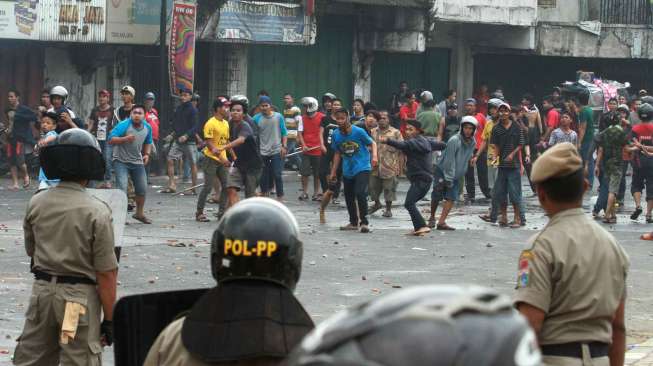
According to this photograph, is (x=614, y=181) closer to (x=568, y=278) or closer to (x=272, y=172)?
(x=272, y=172)

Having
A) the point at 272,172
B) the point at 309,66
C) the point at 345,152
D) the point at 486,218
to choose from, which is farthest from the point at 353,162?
the point at 309,66

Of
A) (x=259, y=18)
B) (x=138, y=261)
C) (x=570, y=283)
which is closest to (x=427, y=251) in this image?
(x=138, y=261)

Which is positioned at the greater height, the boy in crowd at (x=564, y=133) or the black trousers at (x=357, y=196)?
the boy in crowd at (x=564, y=133)

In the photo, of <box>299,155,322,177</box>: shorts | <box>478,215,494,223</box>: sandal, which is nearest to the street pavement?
<box>478,215,494,223</box>: sandal

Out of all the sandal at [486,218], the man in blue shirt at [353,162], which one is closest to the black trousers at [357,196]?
the man in blue shirt at [353,162]

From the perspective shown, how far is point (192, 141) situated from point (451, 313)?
1990 cm

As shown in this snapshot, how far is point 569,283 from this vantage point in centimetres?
437

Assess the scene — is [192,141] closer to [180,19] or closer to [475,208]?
[180,19]

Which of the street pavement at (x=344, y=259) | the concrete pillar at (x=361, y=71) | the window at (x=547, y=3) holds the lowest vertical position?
the street pavement at (x=344, y=259)

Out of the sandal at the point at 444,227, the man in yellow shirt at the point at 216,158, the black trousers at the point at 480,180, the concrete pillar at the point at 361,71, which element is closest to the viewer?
the man in yellow shirt at the point at 216,158

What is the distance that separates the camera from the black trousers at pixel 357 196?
52.8 ft

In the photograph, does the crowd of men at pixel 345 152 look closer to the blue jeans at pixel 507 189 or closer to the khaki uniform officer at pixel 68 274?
the blue jeans at pixel 507 189

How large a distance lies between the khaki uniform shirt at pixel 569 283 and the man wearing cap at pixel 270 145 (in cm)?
1464

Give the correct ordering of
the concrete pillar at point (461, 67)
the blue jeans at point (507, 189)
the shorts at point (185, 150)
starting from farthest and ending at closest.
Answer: the concrete pillar at point (461, 67) → the shorts at point (185, 150) → the blue jeans at point (507, 189)
